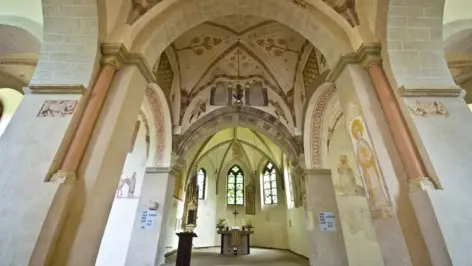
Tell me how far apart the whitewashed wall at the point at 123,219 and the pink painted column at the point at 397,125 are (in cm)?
651

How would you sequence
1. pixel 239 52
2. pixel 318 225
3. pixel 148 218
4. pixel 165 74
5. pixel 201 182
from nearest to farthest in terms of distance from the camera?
1. pixel 318 225
2. pixel 148 218
3. pixel 165 74
4. pixel 239 52
5. pixel 201 182

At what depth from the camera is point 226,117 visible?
8195mm

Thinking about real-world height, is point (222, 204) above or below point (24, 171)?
above

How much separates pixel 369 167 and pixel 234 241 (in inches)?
345

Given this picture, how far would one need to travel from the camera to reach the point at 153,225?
648 cm

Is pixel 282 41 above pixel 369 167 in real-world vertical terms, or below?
above

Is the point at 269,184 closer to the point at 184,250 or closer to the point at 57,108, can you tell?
the point at 184,250

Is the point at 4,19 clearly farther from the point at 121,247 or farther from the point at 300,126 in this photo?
the point at 300,126

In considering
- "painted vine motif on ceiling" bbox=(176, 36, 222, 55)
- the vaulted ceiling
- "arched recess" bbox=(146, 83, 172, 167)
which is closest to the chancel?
"arched recess" bbox=(146, 83, 172, 167)

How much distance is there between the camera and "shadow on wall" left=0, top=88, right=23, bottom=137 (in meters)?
6.98

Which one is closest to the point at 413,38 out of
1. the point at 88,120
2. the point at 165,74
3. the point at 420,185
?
the point at 420,185

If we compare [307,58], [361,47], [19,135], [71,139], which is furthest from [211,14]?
[307,58]

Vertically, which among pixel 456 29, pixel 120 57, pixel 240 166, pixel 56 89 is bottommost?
pixel 56 89

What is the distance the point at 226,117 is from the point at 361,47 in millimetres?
5423
